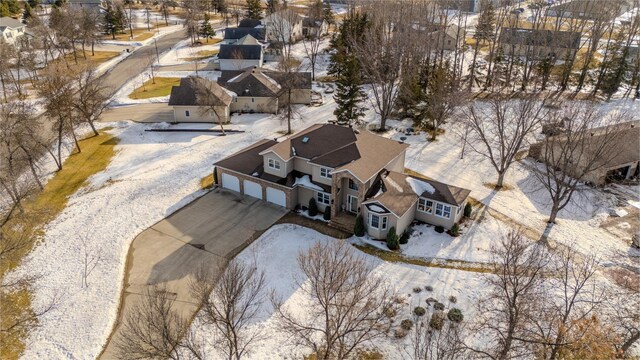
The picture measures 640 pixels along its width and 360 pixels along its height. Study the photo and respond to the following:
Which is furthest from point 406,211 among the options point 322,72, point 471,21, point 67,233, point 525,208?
point 471,21

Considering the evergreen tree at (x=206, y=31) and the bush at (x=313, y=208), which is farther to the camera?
the evergreen tree at (x=206, y=31)

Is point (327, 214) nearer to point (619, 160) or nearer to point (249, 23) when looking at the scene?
point (619, 160)

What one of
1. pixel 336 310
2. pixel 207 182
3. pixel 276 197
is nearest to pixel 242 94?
pixel 207 182

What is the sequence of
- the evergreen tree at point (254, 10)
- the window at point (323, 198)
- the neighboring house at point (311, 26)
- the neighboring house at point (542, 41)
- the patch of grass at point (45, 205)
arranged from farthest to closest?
the evergreen tree at point (254, 10)
the neighboring house at point (311, 26)
the neighboring house at point (542, 41)
the window at point (323, 198)
the patch of grass at point (45, 205)

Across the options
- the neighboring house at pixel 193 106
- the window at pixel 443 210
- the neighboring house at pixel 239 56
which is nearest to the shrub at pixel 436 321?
the window at pixel 443 210

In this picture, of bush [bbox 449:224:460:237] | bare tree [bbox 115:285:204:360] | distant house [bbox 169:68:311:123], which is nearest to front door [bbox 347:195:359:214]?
bush [bbox 449:224:460:237]

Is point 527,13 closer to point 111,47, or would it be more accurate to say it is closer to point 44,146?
point 111,47

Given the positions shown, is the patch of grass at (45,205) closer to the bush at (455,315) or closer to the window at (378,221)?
the window at (378,221)

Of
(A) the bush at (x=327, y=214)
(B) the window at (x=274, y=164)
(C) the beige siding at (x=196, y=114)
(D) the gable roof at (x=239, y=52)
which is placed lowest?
(A) the bush at (x=327, y=214)

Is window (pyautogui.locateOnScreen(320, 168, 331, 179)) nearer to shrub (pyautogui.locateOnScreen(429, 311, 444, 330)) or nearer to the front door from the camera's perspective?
the front door
